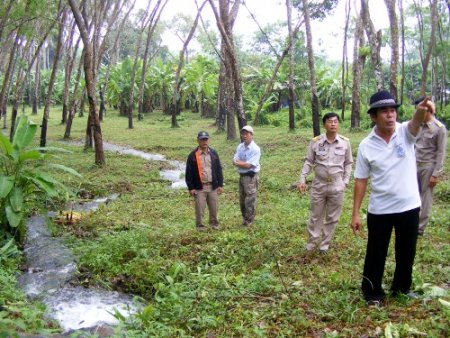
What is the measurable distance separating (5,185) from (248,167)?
3586 millimetres

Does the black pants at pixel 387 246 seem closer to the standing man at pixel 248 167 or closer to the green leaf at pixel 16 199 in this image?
the standing man at pixel 248 167

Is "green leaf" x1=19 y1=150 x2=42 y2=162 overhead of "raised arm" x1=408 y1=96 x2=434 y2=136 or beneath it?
beneath

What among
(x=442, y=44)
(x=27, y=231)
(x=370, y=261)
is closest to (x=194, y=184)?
(x=27, y=231)

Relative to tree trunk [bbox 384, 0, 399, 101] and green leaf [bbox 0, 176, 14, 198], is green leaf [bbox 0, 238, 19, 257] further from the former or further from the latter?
tree trunk [bbox 384, 0, 399, 101]

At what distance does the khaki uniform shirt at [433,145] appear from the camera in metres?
6.36

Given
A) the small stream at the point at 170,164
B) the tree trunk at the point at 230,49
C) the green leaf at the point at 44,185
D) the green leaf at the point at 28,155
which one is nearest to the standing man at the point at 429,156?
the green leaf at the point at 44,185

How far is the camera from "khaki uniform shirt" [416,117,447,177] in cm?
636

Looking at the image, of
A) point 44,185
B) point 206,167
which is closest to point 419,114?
point 206,167

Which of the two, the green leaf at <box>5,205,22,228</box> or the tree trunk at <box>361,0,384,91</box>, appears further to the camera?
the tree trunk at <box>361,0,384,91</box>

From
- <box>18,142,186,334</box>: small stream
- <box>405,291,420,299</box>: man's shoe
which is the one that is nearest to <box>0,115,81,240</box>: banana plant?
<box>18,142,186,334</box>: small stream

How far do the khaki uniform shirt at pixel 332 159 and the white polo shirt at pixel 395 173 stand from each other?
1821mm

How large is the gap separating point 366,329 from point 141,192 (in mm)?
8402

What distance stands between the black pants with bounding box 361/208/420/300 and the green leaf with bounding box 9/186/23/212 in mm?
4947

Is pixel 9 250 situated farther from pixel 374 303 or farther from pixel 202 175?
pixel 374 303
